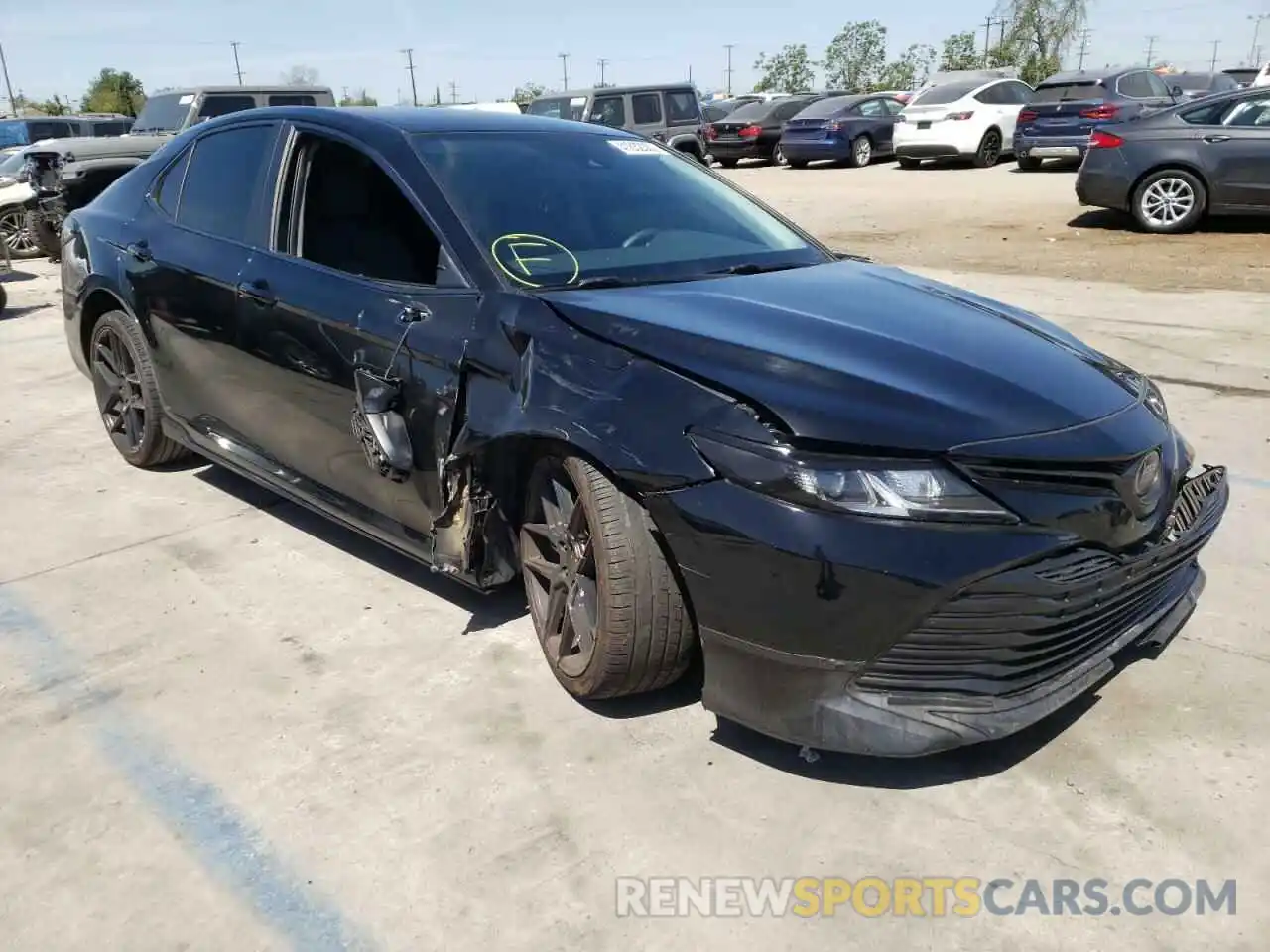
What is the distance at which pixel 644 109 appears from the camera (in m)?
19.5

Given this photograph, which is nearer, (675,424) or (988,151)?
(675,424)

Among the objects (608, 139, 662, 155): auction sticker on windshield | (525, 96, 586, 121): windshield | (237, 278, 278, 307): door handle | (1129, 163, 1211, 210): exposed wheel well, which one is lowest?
(1129, 163, 1211, 210): exposed wheel well

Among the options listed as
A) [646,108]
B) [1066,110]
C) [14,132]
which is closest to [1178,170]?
[1066,110]

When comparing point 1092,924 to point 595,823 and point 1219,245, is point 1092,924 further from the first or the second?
point 1219,245

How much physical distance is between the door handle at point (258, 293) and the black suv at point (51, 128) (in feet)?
57.0

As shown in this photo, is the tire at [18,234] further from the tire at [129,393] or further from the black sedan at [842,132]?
the black sedan at [842,132]

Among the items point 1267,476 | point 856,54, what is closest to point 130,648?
point 1267,476

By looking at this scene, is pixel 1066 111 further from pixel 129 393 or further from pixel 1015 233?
pixel 129 393

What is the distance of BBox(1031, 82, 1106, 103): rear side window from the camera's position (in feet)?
58.9

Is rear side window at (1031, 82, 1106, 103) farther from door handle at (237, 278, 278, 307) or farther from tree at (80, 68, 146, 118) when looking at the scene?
tree at (80, 68, 146, 118)

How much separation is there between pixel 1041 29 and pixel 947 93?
166ft

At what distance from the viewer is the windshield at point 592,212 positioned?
3295mm

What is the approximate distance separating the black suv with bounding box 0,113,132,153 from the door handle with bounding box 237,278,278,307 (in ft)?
57.0

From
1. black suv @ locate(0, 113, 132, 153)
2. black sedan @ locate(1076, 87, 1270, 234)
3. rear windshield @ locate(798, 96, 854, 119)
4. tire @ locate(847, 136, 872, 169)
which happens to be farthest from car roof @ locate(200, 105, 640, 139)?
rear windshield @ locate(798, 96, 854, 119)
